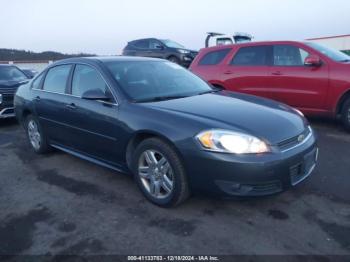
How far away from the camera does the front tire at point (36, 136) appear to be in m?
5.16

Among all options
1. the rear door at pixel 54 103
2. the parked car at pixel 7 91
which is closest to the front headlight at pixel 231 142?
the rear door at pixel 54 103

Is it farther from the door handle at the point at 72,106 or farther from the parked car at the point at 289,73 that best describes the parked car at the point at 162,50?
the door handle at the point at 72,106

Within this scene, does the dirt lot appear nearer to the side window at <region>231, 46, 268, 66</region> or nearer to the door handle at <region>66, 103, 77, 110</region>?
the door handle at <region>66, 103, 77, 110</region>

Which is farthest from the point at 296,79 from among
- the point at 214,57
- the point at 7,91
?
the point at 7,91

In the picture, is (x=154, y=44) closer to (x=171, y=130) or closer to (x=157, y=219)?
(x=171, y=130)

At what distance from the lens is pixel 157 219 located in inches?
126

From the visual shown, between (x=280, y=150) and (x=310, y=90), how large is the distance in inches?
141

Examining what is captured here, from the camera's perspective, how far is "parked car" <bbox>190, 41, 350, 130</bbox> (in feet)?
19.2

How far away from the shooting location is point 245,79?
6879mm

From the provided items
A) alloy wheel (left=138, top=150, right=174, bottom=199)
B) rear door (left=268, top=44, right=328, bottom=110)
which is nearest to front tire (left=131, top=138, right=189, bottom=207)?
alloy wheel (left=138, top=150, right=174, bottom=199)

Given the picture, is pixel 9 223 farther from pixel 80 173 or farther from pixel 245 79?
pixel 245 79

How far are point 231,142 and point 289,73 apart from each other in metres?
3.96

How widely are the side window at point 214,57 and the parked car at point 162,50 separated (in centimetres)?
763

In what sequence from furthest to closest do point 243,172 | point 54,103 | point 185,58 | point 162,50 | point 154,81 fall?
point 162,50 < point 185,58 < point 54,103 < point 154,81 < point 243,172
